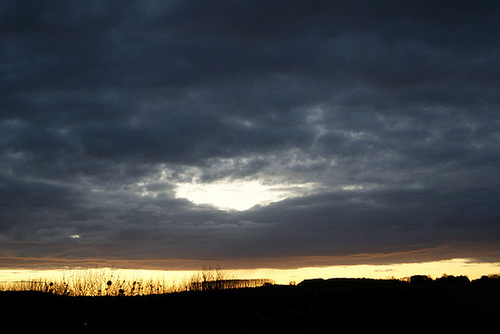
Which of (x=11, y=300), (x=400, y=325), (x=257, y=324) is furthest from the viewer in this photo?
(x=11, y=300)

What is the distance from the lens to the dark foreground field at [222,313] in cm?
2650

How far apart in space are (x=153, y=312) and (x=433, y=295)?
23.0 m

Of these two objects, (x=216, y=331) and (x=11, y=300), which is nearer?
(x=216, y=331)

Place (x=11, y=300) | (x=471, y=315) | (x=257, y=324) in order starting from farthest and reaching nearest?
(x=11, y=300), (x=471, y=315), (x=257, y=324)

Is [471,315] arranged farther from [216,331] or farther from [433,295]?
[216,331]

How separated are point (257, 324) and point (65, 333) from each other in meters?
15.2

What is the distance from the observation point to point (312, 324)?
74.5 ft

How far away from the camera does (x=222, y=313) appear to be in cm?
3186

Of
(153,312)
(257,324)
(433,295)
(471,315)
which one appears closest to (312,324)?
(257,324)

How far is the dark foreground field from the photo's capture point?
26.5 metres

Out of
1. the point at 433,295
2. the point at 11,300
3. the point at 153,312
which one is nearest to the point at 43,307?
the point at 11,300

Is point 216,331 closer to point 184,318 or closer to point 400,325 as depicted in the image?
point 184,318

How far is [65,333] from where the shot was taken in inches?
1110

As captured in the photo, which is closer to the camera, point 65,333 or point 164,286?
point 65,333
